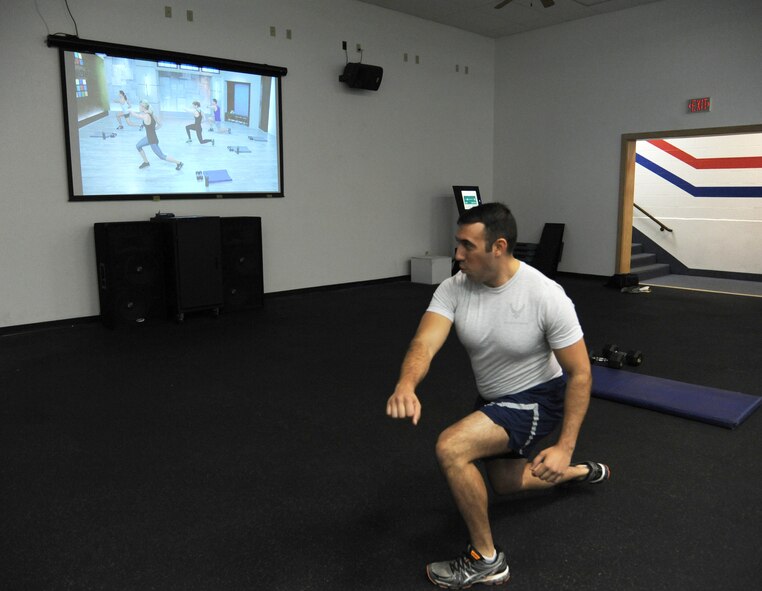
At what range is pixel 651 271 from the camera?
26.8ft

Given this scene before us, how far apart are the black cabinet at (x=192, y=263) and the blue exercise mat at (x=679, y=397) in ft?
11.0

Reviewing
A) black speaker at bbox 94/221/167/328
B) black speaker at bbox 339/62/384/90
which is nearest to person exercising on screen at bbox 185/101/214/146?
black speaker at bbox 94/221/167/328

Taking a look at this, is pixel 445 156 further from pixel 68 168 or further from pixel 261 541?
pixel 261 541

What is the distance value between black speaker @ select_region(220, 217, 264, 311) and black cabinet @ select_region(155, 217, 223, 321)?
19 centimetres

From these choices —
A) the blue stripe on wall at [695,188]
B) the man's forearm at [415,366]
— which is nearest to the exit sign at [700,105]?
the blue stripe on wall at [695,188]

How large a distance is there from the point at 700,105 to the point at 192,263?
5601 mm

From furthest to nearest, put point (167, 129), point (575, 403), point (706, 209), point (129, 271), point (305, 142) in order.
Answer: point (706, 209), point (305, 142), point (167, 129), point (129, 271), point (575, 403)

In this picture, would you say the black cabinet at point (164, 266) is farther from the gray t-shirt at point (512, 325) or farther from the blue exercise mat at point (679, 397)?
the gray t-shirt at point (512, 325)

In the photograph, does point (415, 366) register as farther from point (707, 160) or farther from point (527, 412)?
point (707, 160)

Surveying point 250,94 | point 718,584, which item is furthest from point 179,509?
point 250,94

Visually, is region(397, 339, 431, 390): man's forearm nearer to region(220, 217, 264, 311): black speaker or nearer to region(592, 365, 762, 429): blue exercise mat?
region(592, 365, 762, 429): blue exercise mat

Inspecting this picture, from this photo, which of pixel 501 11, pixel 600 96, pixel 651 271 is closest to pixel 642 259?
pixel 651 271

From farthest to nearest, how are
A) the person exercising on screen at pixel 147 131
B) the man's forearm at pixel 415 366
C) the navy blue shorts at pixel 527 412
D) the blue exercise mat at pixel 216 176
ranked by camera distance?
the blue exercise mat at pixel 216 176 → the person exercising on screen at pixel 147 131 → the navy blue shorts at pixel 527 412 → the man's forearm at pixel 415 366

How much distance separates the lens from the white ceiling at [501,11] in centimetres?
696
